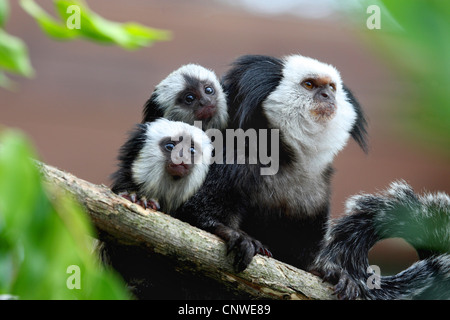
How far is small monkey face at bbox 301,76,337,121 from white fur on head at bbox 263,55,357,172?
0.01 metres

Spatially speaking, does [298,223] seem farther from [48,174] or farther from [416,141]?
[416,141]

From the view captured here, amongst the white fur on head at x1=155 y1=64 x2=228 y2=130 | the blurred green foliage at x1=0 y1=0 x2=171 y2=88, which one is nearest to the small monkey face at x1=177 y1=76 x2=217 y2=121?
the white fur on head at x1=155 y1=64 x2=228 y2=130

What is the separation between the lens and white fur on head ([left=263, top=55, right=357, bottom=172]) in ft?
7.31

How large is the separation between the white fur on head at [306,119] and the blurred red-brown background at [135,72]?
1704mm

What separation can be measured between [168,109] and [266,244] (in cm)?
77

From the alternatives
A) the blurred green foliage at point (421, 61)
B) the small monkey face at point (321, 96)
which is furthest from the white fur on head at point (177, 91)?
the blurred green foliage at point (421, 61)

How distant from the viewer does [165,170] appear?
215 cm

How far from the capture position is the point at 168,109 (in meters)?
2.47

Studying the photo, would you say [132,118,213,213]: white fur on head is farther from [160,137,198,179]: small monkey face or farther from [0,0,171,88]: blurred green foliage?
[0,0,171,88]: blurred green foliage

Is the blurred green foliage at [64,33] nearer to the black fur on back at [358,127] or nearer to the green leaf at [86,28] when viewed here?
the green leaf at [86,28]

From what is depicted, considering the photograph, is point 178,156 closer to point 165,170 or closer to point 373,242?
point 165,170

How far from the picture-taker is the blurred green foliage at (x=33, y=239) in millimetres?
573

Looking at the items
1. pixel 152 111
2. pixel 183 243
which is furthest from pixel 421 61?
pixel 152 111
